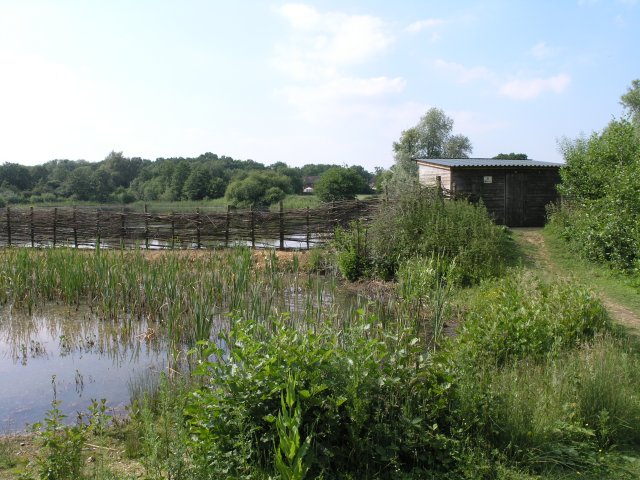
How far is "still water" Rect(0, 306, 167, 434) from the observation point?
5547 millimetres

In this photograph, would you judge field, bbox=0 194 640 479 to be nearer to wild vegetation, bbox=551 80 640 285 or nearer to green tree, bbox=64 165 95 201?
wild vegetation, bbox=551 80 640 285

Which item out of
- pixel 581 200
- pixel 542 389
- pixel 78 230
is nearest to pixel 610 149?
pixel 581 200

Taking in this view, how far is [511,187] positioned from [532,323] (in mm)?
12004

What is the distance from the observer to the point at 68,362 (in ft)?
22.5

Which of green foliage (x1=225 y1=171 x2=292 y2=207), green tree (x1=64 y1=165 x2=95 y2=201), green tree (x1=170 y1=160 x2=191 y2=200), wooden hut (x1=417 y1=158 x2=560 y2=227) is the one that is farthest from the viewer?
green tree (x1=170 y1=160 x2=191 y2=200)

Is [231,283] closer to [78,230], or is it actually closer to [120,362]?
[120,362]

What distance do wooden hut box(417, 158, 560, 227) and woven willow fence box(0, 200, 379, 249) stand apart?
2.81 metres

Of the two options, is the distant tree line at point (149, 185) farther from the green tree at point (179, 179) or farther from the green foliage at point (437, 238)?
the green foliage at point (437, 238)

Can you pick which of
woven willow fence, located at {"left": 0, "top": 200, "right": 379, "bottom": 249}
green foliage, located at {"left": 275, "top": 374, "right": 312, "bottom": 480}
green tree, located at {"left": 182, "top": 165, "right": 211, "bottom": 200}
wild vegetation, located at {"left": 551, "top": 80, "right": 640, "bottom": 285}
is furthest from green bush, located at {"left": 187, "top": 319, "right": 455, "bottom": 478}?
green tree, located at {"left": 182, "top": 165, "right": 211, "bottom": 200}

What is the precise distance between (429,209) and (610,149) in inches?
189

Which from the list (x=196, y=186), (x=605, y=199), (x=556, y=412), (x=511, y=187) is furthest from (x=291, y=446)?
(x=196, y=186)

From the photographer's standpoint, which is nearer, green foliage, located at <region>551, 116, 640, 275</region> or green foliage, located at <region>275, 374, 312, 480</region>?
green foliage, located at <region>275, 374, 312, 480</region>

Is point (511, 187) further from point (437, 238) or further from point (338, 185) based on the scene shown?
point (338, 185)

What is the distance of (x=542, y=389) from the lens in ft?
13.6
